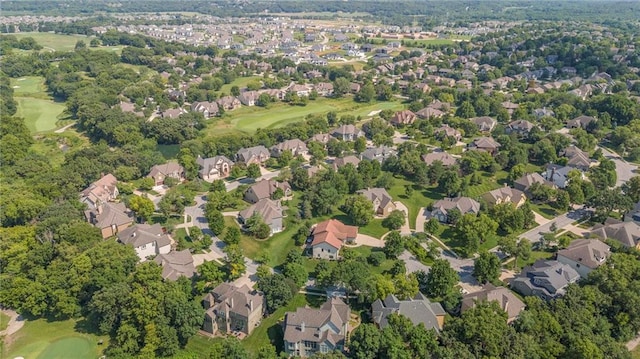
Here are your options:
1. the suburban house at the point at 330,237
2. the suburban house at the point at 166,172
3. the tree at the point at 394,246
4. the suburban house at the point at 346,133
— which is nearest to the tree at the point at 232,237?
the suburban house at the point at 330,237

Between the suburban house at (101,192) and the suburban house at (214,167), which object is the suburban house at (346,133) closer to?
the suburban house at (214,167)

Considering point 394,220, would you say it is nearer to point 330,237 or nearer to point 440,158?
point 330,237

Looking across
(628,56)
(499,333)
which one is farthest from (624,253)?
(628,56)

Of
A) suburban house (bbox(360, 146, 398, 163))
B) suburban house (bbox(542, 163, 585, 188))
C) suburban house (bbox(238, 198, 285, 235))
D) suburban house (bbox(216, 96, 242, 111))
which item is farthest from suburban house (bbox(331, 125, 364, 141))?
suburban house (bbox(542, 163, 585, 188))

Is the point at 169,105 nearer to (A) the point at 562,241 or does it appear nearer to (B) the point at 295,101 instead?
(B) the point at 295,101

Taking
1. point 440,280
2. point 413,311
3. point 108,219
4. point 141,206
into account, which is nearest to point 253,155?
point 141,206
